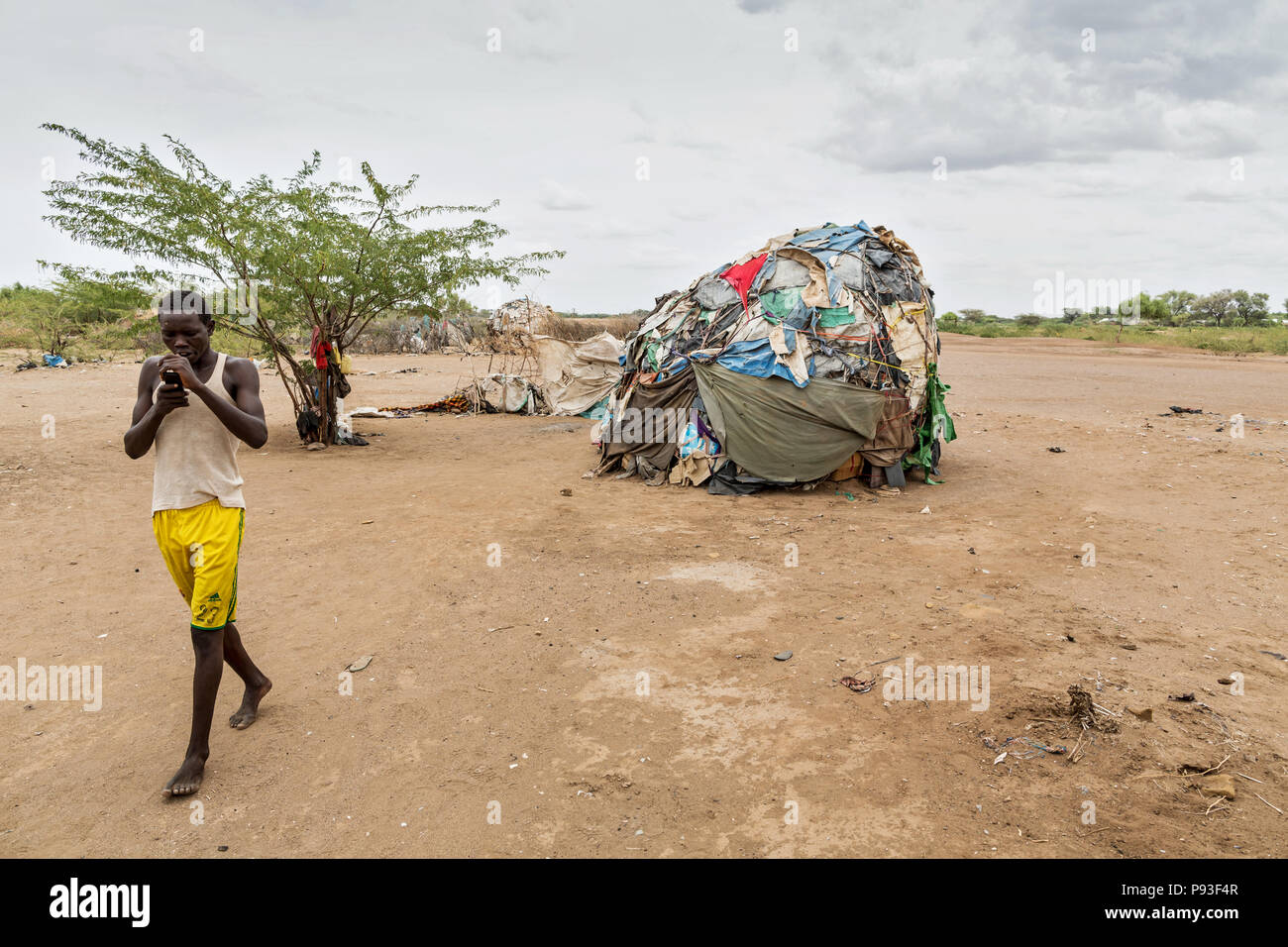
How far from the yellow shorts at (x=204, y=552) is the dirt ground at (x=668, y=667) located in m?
0.73

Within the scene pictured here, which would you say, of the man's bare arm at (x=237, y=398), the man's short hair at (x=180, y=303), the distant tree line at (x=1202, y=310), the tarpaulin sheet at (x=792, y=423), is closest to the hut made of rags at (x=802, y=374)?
the tarpaulin sheet at (x=792, y=423)

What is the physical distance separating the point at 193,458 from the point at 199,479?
0.30 ft

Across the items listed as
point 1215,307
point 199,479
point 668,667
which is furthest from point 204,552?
point 1215,307

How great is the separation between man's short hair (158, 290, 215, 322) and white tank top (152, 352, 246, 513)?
21 cm

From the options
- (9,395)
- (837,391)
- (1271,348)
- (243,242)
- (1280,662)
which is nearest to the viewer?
(1280,662)

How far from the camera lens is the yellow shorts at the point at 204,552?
9.87 feet

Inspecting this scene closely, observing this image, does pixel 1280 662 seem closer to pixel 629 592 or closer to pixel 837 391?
pixel 629 592

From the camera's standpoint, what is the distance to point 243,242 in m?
9.90

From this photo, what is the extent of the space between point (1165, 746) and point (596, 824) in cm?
243

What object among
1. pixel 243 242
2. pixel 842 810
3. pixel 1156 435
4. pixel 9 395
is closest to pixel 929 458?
pixel 1156 435

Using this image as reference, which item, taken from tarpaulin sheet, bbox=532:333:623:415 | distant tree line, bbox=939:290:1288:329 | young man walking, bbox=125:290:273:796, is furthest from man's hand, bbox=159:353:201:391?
distant tree line, bbox=939:290:1288:329

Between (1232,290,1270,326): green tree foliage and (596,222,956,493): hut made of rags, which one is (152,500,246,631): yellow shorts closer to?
(596,222,956,493): hut made of rags

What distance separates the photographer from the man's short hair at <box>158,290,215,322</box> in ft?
9.78

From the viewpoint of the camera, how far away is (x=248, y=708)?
140 inches
